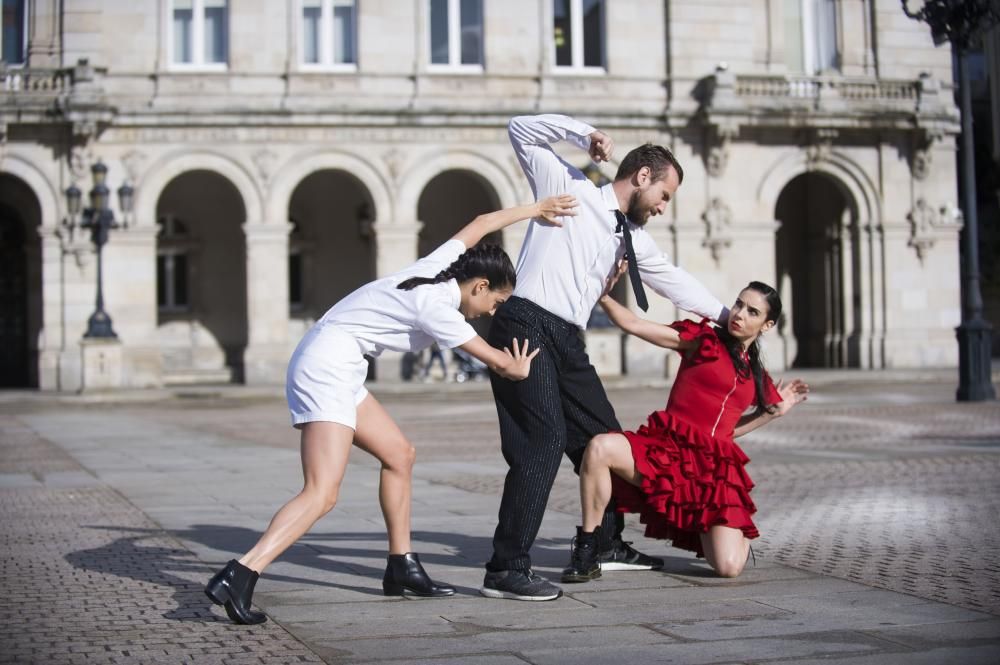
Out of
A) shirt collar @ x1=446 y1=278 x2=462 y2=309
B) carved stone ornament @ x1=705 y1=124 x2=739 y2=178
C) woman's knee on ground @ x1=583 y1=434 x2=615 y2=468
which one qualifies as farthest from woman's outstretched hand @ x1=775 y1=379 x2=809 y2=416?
carved stone ornament @ x1=705 y1=124 x2=739 y2=178

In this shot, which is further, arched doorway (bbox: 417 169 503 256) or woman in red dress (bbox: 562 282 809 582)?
arched doorway (bbox: 417 169 503 256)

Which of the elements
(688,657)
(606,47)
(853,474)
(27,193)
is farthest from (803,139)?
(688,657)

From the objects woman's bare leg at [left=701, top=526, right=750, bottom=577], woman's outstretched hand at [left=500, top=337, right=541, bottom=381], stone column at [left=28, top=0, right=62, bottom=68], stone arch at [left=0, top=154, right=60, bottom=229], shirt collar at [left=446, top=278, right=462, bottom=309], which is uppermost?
stone column at [left=28, top=0, right=62, bottom=68]

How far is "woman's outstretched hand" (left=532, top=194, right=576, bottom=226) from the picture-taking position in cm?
676

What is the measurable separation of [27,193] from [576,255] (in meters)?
29.2

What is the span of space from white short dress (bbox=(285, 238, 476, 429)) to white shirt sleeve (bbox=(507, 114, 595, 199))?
785mm

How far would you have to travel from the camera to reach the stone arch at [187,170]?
103 ft

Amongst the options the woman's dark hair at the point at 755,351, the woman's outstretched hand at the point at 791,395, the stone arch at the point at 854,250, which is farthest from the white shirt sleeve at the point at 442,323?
the stone arch at the point at 854,250

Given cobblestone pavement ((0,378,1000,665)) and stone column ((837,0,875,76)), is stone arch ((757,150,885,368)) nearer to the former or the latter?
stone column ((837,0,875,76))

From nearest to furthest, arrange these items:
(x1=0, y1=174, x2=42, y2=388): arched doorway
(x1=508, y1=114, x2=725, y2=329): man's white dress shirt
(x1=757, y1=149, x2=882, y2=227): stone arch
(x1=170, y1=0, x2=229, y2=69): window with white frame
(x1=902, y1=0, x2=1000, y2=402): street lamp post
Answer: (x1=508, y1=114, x2=725, y2=329): man's white dress shirt → (x1=902, y1=0, x2=1000, y2=402): street lamp post → (x1=170, y1=0, x2=229, y2=69): window with white frame → (x1=0, y1=174, x2=42, y2=388): arched doorway → (x1=757, y1=149, x2=882, y2=227): stone arch

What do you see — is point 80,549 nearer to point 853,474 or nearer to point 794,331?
point 853,474

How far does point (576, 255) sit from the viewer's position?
22.7ft

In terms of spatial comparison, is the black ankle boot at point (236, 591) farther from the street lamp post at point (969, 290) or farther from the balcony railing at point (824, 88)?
the balcony railing at point (824, 88)

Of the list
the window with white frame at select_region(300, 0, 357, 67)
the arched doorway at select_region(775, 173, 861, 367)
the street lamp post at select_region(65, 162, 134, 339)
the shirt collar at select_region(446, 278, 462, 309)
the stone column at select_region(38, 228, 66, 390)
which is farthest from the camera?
the arched doorway at select_region(775, 173, 861, 367)
